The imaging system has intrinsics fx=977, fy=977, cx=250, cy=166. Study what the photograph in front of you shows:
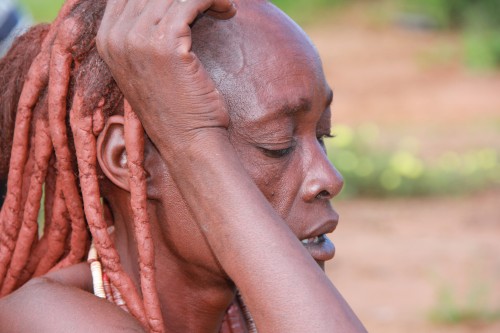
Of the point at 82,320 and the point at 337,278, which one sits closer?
the point at 82,320

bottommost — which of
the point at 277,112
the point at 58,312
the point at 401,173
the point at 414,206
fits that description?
the point at 414,206

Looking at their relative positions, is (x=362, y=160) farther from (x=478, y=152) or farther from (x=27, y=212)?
(x=27, y=212)

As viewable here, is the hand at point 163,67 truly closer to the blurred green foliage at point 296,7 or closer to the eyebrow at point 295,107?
the eyebrow at point 295,107

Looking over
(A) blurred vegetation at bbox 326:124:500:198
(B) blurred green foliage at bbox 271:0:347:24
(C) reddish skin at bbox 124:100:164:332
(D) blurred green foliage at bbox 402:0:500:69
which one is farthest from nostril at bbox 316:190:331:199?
(B) blurred green foliage at bbox 271:0:347:24

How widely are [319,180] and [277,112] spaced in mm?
201

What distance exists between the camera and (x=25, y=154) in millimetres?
2578

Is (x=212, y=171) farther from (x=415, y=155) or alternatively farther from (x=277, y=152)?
(x=415, y=155)

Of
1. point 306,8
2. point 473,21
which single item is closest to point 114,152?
point 473,21

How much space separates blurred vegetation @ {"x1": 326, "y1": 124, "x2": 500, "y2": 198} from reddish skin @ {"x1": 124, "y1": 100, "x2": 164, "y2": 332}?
623 centimetres

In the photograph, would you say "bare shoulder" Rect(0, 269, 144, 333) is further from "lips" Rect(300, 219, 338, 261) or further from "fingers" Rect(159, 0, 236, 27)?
"fingers" Rect(159, 0, 236, 27)

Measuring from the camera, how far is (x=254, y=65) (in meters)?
2.41

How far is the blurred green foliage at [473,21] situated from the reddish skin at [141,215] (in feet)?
38.6

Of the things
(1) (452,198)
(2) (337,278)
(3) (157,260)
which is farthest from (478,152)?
(3) (157,260)

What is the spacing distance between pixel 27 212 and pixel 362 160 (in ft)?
21.3
